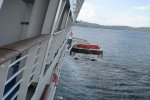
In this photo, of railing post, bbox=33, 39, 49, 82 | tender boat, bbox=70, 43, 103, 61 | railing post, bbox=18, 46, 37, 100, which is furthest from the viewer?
tender boat, bbox=70, 43, 103, 61

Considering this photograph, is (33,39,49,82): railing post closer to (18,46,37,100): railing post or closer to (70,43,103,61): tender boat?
(18,46,37,100): railing post

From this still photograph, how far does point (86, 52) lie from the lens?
122 ft

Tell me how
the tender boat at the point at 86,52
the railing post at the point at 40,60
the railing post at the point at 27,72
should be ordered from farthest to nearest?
the tender boat at the point at 86,52 → the railing post at the point at 40,60 → the railing post at the point at 27,72

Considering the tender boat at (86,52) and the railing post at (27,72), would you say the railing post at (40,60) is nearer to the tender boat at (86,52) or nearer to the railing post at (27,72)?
the railing post at (27,72)

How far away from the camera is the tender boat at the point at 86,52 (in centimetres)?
3694

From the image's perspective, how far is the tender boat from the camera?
36938 mm

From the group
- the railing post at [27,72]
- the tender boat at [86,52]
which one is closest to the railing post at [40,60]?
the railing post at [27,72]

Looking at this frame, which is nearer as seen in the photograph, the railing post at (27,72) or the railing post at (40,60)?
the railing post at (27,72)

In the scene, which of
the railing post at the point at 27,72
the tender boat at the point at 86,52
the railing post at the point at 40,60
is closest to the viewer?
the railing post at the point at 27,72

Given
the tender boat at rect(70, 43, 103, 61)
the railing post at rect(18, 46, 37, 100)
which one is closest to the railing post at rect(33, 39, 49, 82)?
the railing post at rect(18, 46, 37, 100)

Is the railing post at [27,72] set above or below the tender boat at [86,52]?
above

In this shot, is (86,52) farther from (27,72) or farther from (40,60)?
(27,72)

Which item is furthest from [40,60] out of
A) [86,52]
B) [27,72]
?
[86,52]

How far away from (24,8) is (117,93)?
13.7 metres
